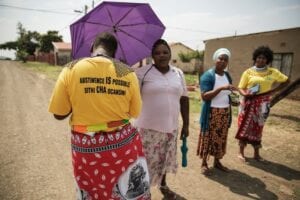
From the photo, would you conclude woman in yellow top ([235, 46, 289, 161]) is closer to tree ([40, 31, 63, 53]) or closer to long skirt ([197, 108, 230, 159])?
long skirt ([197, 108, 230, 159])

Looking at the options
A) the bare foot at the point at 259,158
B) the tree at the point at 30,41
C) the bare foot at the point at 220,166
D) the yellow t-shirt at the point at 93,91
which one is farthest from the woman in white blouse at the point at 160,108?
the tree at the point at 30,41

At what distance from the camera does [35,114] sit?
8148 millimetres

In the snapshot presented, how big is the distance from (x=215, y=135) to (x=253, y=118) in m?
1.07

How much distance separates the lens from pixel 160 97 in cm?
314

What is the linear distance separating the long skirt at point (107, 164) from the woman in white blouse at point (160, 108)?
0.93 meters

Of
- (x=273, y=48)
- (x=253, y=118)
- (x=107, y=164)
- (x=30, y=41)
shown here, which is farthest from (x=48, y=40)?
(x=107, y=164)

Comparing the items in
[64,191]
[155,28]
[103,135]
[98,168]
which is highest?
[155,28]

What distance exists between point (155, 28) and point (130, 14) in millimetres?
336

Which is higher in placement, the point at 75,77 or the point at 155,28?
the point at 155,28

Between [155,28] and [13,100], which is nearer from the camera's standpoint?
[155,28]

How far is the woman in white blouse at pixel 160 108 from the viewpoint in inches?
123

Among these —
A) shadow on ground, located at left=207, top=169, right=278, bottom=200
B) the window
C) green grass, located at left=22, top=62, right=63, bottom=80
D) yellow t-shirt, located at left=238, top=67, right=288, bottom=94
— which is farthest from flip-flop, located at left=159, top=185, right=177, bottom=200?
green grass, located at left=22, top=62, right=63, bottom=80

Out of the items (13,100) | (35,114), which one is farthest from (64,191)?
(13,100)

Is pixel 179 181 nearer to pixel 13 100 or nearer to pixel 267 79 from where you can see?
pixel 267 79
